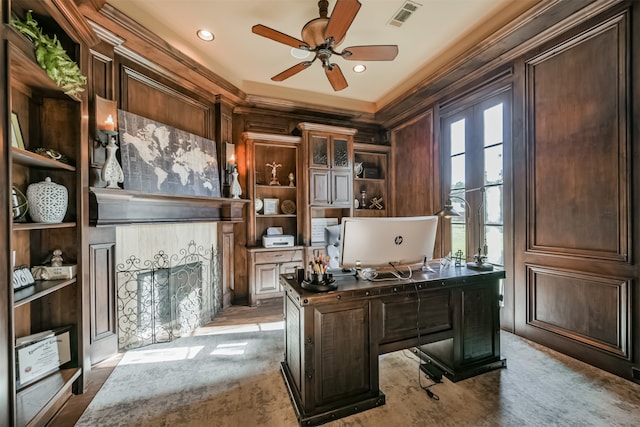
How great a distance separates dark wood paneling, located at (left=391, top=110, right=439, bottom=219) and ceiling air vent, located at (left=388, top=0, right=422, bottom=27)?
5.11ft

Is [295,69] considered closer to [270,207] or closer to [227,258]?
[270,207]

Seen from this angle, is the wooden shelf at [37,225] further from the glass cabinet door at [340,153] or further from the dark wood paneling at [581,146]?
the dark wood paneling at [581,146]

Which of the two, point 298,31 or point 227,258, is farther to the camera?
point 227,258

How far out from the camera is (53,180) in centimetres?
184

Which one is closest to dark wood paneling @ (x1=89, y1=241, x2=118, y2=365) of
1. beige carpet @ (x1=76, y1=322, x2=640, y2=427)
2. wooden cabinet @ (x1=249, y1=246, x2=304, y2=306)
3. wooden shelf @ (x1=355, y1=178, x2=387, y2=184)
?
beige carpet @ (x1=76, y1=322, x2=640, y2=427)

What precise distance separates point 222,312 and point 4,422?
224cm

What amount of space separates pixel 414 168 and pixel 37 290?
169 inches

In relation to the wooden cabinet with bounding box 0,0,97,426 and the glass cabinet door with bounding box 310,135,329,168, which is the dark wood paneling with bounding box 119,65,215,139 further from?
the glass cabinet door with bounding box 310,135,329,168

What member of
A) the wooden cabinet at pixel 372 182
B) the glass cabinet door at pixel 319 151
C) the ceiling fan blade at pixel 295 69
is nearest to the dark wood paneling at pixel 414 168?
the wooden cabinet at pixel 372 182

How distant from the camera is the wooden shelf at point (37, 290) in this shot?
4.65 feet

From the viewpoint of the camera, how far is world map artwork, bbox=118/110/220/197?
2.41 m

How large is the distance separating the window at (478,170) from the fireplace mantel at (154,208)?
2856 mm

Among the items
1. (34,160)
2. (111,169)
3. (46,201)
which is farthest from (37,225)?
(111,169)

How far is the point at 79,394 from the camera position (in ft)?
6.06
